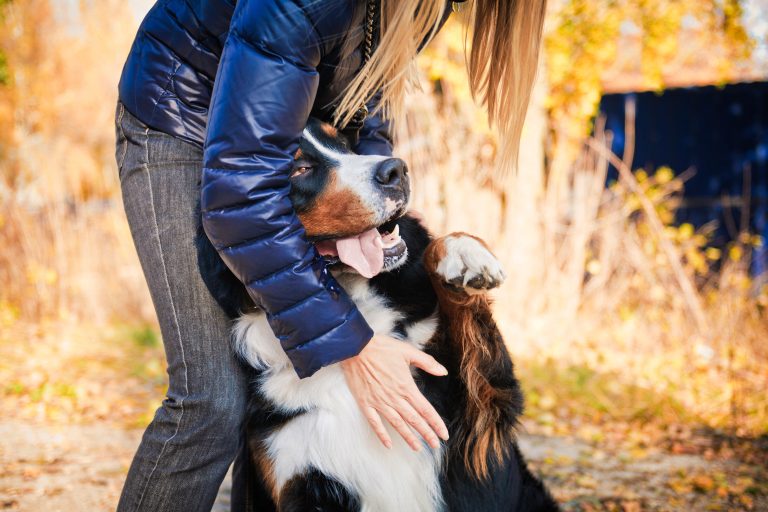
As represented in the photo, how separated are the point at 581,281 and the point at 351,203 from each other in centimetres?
458

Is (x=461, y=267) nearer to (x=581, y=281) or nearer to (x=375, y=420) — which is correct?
(x=375, y=420)

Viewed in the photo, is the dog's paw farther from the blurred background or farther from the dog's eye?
the blurred background

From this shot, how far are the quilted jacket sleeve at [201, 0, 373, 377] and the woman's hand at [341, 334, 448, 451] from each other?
0.59 feet

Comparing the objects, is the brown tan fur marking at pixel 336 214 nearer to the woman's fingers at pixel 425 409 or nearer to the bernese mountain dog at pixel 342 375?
the bernese mountain dog at pixel 342 375

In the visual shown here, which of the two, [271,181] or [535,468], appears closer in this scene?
[271,181]

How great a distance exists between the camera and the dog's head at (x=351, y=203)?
6.00 feet

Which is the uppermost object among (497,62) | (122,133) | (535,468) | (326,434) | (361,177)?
(497,62)

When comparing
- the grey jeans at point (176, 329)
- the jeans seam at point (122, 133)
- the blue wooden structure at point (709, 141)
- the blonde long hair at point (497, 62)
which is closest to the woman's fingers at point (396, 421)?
the grey jeans at point (176, 329)

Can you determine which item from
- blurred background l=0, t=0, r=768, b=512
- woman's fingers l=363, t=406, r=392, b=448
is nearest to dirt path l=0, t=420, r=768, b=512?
blurred background l=0, t=0, r=768, b=512

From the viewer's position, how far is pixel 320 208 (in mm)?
1863

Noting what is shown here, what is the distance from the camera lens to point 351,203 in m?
1.84

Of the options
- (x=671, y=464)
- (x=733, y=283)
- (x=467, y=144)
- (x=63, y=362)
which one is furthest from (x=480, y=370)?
(x=63, y=362)

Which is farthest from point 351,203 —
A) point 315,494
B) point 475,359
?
point 315,494

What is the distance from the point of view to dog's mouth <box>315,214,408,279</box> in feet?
6.04
